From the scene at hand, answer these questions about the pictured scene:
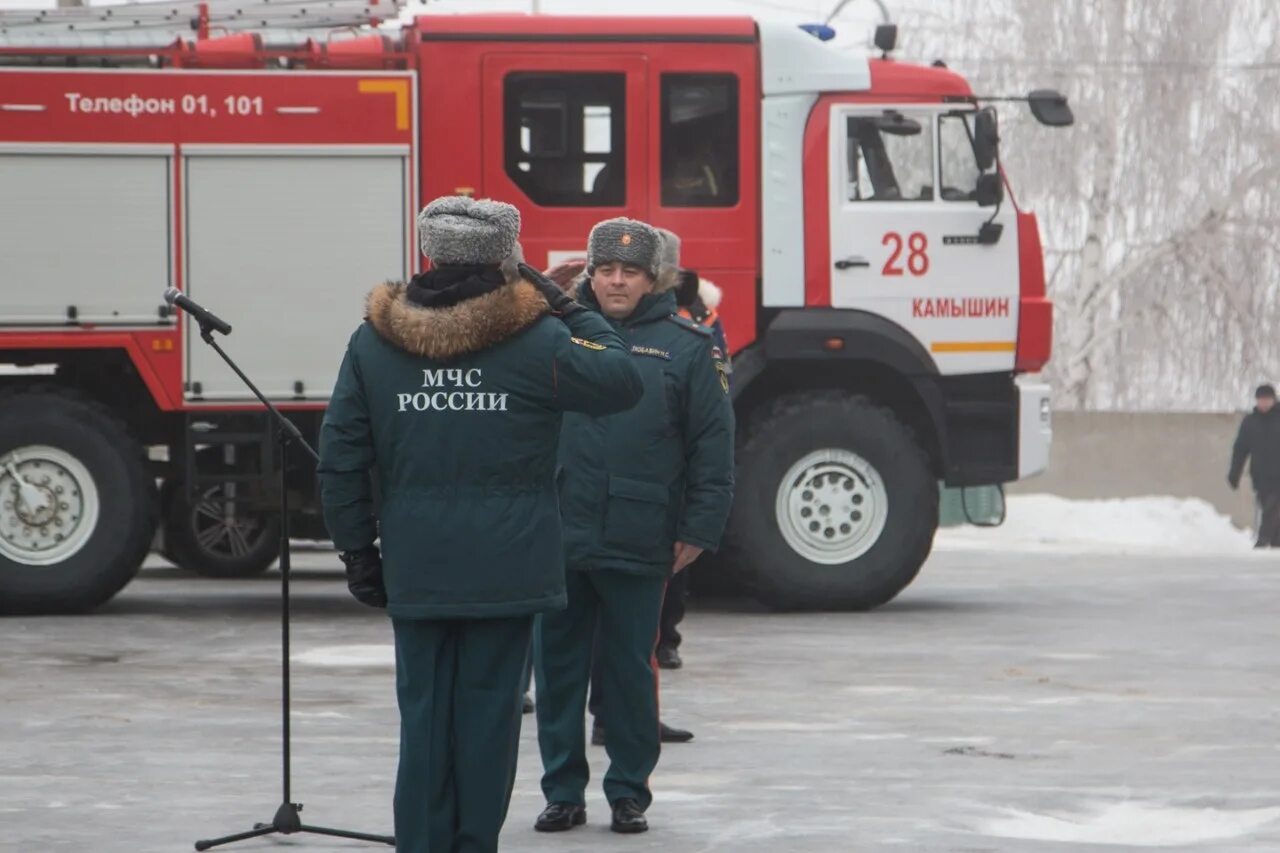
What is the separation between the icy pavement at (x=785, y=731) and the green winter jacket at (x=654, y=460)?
33.2 inches

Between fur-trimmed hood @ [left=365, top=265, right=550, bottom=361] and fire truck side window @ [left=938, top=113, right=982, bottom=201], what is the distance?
8750 millimetres

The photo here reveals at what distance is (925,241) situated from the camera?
14.5 m

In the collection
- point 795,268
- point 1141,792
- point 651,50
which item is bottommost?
point 1141,792

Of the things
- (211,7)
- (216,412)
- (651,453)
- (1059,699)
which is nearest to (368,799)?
(651,453)

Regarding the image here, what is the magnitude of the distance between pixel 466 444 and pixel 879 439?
8623 mm

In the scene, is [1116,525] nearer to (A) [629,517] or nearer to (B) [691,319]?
(B) [691,319]

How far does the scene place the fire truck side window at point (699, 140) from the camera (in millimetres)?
14305

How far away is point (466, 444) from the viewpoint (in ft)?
19.9

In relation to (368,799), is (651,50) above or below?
above

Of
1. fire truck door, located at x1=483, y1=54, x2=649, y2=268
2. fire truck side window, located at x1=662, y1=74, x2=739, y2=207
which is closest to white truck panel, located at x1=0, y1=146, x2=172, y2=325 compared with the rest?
fire truck door, located at x1=483, y1=54, x2=649, y2=268

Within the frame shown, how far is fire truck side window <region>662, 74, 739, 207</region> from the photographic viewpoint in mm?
14305

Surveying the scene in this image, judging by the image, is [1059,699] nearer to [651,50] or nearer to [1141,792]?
[1141,792]

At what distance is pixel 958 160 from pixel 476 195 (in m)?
2.73

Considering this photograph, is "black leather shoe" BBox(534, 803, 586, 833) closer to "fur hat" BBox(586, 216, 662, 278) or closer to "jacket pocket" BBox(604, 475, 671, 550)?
"jacket pocket" BBox(604, 475, 671, 550)
